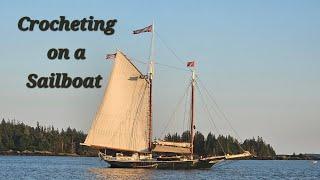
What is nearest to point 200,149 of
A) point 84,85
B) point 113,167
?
point 113,167

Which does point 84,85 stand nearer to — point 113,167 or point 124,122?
point 124,122

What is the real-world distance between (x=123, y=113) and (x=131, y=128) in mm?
2584

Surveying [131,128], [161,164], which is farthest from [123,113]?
[161,164]

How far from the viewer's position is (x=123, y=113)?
103688 millimetres

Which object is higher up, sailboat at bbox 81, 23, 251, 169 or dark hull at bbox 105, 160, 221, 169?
sailboat at bbox 81, 23, 251, 169

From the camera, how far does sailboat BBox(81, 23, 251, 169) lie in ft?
337

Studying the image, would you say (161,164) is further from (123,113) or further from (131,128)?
(123,113)

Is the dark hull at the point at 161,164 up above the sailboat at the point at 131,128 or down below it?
below

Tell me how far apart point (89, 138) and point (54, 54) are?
40.1m

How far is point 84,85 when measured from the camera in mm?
64750

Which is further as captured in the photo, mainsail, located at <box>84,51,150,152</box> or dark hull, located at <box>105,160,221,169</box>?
dark hull, located at <box>105,160,221,169</box>

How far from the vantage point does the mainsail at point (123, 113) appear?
10250cm

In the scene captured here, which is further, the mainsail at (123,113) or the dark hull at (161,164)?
the dark hull at (161,164)

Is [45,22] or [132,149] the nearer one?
[45,22]
